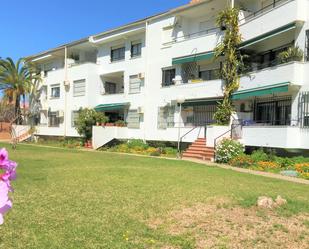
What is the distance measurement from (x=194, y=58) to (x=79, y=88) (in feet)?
52.0

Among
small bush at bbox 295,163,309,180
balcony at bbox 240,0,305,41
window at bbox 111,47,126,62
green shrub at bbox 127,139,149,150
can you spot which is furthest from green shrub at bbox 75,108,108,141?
small bush at bbox 295,163,309,180

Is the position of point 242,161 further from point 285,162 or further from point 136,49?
point 136,49

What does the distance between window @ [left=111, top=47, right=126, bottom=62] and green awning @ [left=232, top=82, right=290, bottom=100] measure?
48.9 feet

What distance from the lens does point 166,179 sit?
44.7ft

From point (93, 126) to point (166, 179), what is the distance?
21431 millimetres

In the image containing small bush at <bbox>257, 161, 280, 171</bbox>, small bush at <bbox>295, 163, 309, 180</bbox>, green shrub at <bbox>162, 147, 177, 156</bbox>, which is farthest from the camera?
green shrub at <bbox>162, 147, 177, 156</bbox>

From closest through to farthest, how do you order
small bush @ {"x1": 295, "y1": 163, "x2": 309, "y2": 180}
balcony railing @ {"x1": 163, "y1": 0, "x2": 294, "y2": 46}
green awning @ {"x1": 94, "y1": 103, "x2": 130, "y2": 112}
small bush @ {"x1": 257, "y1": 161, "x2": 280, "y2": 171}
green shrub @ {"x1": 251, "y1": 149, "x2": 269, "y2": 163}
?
small bush @ {"x1": 295, "y1": 163, "x2": 309, "y2": 180} → small bush @ {"x1": 257, "y1": 161, "x2": 280, "y2": 171} → green shrub @ {"x1": 251, "y1": 149, "x2": 269, "y2": 163} → balcony railing @ {"x1": 163, "y1": 0, "x2": 294, "y2": 46} → green awning @ {"x1": 94, "y1": 103, "x2": 130, "y2": 112}

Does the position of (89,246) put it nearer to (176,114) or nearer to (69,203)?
(69,203)

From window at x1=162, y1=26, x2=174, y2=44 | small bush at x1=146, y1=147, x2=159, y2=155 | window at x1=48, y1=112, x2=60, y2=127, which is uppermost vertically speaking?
window at x1=162, y1=26, x2=174, y2=44

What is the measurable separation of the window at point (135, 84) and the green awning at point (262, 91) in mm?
11150

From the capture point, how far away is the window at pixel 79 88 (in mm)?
40362

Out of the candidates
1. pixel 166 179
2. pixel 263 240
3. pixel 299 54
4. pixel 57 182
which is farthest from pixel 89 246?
pixel 299 54

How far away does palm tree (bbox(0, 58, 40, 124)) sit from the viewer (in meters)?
48.5

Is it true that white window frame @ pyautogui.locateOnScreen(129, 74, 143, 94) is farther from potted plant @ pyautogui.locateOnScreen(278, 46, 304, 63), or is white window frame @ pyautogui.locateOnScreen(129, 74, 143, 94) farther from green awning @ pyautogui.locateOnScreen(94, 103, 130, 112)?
potted plant @ pyautogui.locateOnScreen(278, 46, 304, 63)
